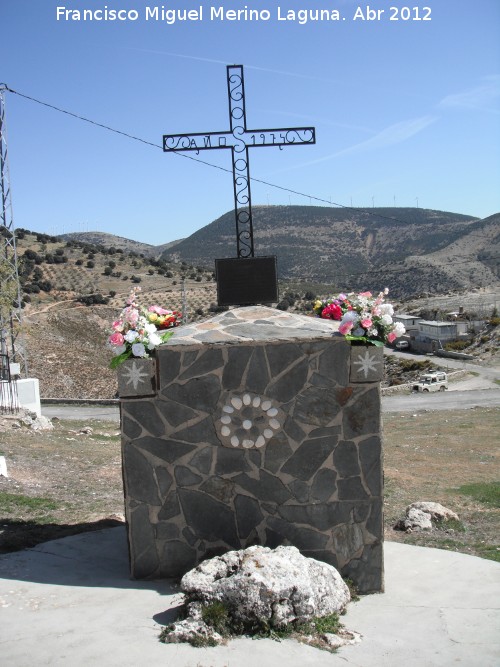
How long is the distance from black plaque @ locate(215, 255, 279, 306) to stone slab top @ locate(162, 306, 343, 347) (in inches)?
4.8

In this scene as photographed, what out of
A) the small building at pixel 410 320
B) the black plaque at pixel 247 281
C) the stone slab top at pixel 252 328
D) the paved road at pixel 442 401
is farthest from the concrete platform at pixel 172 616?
the small building at pixel 410 320

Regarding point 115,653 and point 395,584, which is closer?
point 115,653

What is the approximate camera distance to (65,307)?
49406 mm

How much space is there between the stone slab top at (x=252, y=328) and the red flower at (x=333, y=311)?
7 centimetres

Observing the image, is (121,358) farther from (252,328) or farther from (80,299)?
(80,299)

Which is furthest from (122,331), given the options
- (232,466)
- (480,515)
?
(480,515)

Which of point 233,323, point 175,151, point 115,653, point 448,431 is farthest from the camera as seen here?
point 448,431

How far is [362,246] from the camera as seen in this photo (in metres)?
129

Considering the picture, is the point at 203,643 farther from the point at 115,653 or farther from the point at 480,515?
the point at 480,515

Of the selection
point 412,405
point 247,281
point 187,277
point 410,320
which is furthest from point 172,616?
point 187,277

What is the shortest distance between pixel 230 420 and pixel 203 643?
2103mm

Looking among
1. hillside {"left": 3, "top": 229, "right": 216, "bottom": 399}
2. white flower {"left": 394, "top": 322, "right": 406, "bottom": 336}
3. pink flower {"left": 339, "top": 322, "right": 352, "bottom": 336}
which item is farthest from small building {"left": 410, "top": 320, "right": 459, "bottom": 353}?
pink flower {"left": 339, "top": 322, "right": 352, "bottom": 336}

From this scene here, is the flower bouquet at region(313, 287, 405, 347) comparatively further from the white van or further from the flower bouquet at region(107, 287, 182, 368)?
the white van

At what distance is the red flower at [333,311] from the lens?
24.7 ft
